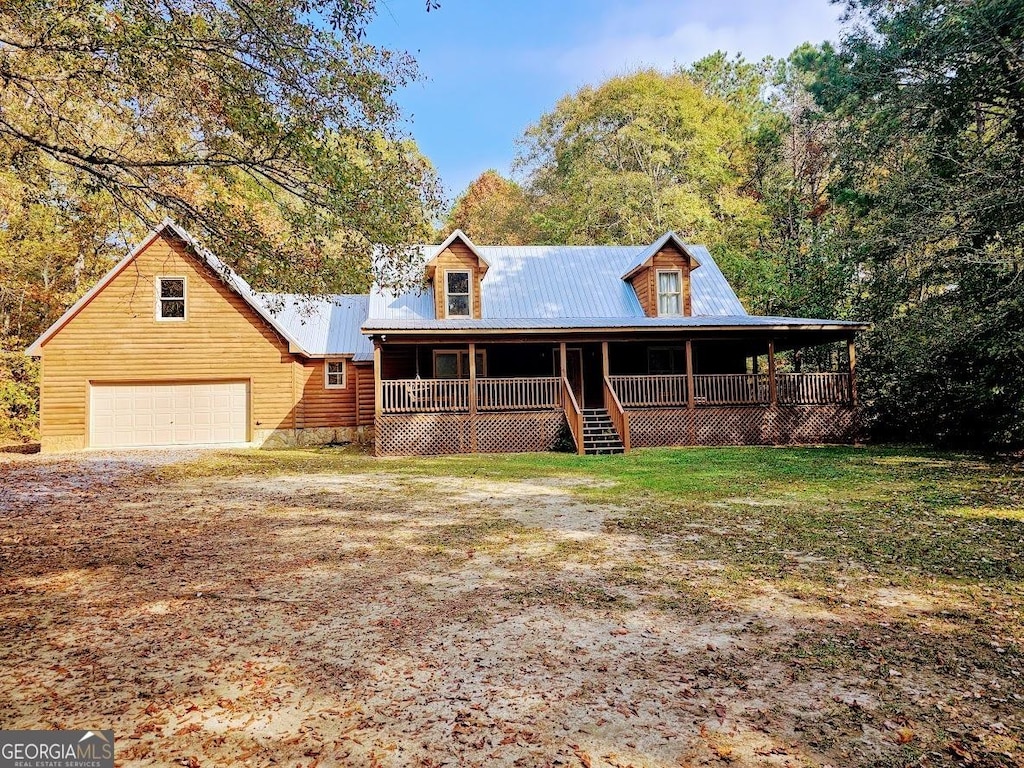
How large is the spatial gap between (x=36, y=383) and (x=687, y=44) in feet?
130

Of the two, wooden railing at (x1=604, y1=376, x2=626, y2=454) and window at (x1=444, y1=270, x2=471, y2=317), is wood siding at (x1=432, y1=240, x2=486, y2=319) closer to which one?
window at (x1=444, y1=270, x2=471, y2=317)

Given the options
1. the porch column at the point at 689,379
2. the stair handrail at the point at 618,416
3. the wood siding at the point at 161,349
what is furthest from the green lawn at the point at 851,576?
the wood siding at the point at 161,349

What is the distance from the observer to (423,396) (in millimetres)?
17406

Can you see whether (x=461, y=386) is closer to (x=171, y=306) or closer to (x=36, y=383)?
(x=171, y=306)

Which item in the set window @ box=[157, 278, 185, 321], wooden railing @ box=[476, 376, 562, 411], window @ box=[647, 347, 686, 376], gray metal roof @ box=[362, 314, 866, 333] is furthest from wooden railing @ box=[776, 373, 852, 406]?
window @ box=[157, 278, 185, 321]

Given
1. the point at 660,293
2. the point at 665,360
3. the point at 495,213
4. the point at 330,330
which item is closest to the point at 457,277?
the point at 330,330

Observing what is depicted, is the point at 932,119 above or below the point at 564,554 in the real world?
above

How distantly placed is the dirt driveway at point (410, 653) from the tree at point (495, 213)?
102 feet

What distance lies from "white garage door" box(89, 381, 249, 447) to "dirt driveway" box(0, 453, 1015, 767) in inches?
514

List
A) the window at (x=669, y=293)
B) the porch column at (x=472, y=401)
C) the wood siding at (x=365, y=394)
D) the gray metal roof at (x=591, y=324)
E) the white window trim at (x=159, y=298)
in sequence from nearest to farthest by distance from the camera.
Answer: the gray metal roof at (x=591, y=324) < the porch column at (x=472, y=401) < the white window trim at (x=159, y=298) < the window at (x=669, y=293) < the wood siding at (x=365, y=394)

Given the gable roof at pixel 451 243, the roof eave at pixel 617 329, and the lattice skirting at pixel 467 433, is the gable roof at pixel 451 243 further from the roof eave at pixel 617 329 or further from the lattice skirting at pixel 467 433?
the lattice skirting at pixel 467 433

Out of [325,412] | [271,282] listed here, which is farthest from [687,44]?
[271,282]

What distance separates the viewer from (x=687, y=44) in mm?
35625

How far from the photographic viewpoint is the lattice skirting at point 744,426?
1755 cm
